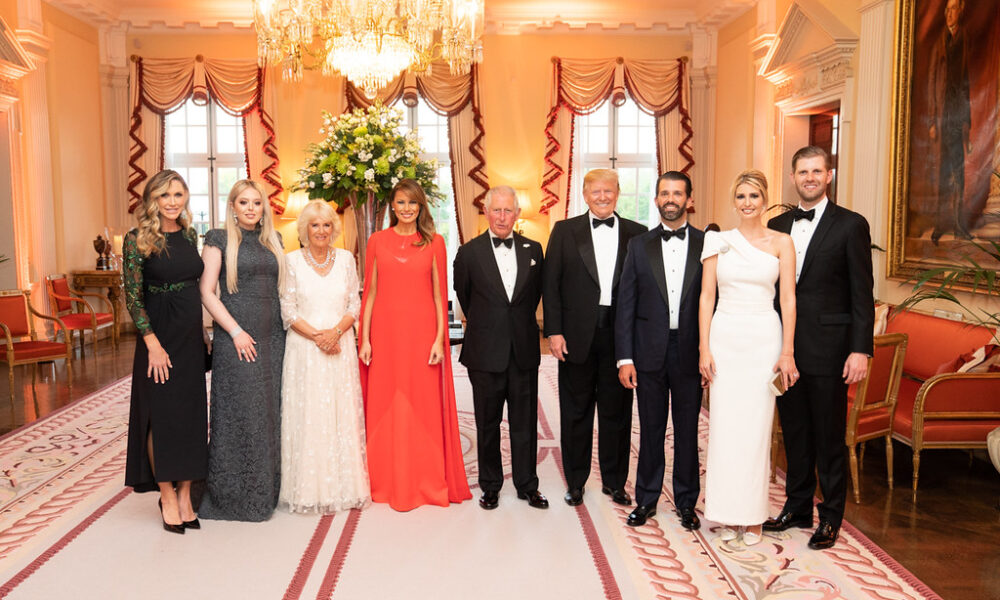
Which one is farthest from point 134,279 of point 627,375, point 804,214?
point 804,214

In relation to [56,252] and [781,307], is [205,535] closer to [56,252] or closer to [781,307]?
[781,307]

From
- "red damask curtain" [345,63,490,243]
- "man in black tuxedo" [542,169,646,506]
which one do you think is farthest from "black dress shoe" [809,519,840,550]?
"red damask curtain" [345,63,490,243]

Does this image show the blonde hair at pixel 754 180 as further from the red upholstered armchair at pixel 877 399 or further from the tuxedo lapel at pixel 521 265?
the red upholstered armchair at pixel 877 399

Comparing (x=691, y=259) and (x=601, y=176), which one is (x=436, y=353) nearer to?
(x=601, y=176)

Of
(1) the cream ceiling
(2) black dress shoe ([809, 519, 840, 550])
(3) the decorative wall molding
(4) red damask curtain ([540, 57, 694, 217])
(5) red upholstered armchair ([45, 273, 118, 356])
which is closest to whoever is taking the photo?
(2) black dress shoe ([809, 519, 840, 550])

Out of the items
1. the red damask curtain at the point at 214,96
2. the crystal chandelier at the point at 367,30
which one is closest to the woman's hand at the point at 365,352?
the crystal chandelier at the point at 367,30

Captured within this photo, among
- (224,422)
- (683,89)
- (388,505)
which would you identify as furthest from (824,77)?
(224,422)

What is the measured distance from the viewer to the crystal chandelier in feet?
22.9

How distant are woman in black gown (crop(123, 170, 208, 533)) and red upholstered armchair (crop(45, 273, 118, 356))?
19.2 ft

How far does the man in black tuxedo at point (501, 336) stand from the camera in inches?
158

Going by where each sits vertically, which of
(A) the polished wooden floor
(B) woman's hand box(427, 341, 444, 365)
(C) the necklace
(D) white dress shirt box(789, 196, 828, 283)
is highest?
(D) white dress shirt box(789, 196, 828, 283)

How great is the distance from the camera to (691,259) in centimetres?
377

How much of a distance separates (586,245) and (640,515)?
4.70ft

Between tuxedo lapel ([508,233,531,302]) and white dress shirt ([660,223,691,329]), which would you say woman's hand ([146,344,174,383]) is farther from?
white dress shirt ([660,223,691,329])
